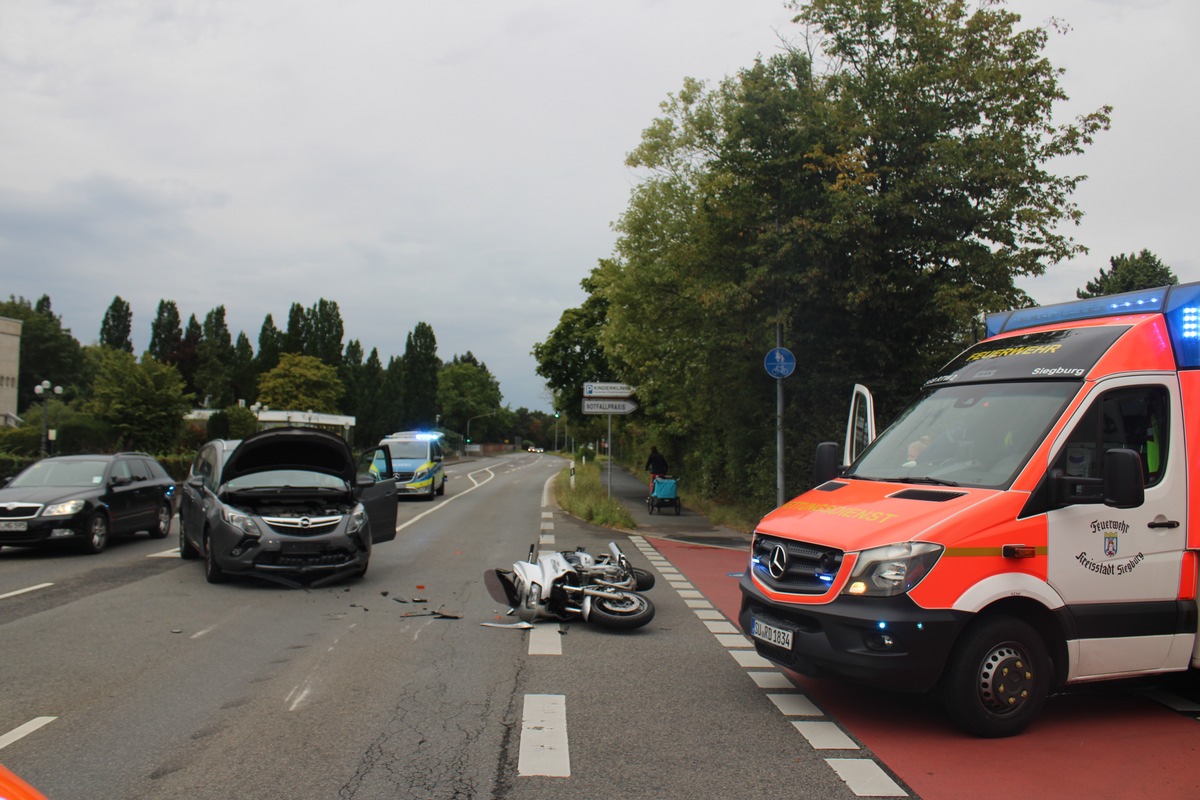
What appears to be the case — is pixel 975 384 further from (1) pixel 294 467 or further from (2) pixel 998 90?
(2) pixel 998 90

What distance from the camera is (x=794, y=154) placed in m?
16.7

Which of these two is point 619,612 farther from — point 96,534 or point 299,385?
point 299,385

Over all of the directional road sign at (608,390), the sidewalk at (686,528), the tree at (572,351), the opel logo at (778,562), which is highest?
the tree at (572,351)

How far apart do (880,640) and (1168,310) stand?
3072mm

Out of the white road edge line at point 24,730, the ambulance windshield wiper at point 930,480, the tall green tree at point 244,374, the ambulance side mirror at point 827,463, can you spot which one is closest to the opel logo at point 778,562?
the ambulance windshield wiper at point 930,480

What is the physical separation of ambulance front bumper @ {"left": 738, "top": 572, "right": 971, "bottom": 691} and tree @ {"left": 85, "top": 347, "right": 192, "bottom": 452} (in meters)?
39.7

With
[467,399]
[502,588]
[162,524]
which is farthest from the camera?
[467,399]

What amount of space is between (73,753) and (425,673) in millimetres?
2516

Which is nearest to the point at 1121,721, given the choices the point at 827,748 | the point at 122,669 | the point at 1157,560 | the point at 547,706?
the point at 1157,560

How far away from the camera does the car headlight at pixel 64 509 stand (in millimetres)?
13562

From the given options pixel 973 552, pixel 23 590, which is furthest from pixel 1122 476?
pixel 23 590

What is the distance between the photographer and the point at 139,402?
132 ft

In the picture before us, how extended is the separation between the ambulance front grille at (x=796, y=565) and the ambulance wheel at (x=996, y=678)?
0.83m

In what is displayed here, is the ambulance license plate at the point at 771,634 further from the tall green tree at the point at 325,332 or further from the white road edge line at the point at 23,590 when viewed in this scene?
the tall green tree at the point at 325,332
